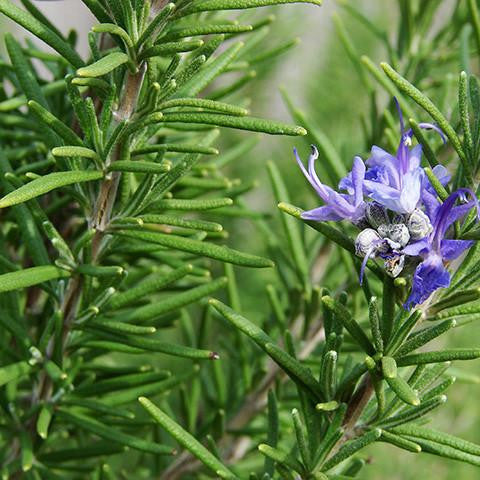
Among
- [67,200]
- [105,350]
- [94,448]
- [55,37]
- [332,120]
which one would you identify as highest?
[55,37]

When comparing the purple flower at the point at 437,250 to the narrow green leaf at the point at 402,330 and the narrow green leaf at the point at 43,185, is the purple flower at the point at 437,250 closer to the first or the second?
the narrow green leaf at the point at 402,330

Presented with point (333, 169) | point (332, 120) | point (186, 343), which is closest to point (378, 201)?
point (333, 169)

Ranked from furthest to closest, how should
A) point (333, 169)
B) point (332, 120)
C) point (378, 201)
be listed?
point (332, 120) < point (333, 169) < point (378, 201)

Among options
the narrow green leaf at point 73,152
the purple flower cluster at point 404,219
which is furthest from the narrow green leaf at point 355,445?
the narrow green leaf at point 73,152

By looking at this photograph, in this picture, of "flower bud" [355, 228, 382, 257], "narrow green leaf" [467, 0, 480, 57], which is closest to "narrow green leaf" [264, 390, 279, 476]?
"flower bud" [355, 228, 382, 257]

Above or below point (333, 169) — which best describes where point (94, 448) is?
below

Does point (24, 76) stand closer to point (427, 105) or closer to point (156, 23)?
point (156, 23)

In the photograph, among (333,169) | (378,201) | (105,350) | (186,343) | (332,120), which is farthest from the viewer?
(332,120)

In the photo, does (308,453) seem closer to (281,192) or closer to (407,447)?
(407,447)
